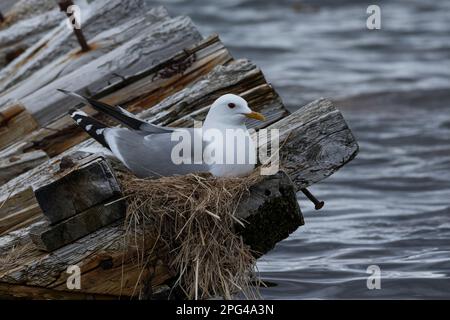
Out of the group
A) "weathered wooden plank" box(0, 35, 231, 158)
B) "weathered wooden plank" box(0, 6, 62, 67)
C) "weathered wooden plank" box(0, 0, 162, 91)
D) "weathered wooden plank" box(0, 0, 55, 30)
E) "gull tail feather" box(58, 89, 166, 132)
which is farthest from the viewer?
"weathered wooden plank" box(0, 0, 55, 30)

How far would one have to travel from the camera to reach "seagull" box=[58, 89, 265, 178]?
193 inches

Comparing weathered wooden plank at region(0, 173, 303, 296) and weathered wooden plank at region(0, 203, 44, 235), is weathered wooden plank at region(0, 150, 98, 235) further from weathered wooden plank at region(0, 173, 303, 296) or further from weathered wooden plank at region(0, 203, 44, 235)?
weathered wooden plank at region(0, 173, 303, 296)

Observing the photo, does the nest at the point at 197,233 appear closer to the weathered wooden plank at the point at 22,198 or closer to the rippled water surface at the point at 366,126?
the weathered wooden plank at the point at 22,198

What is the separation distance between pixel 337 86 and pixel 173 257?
27.0 ft

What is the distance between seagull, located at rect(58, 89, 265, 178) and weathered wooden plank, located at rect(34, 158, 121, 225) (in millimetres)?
508

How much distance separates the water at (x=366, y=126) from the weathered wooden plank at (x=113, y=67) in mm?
1685

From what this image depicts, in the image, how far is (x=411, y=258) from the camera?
6949 millimetres

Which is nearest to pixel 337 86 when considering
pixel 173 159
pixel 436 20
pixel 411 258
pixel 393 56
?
pixel 393 56

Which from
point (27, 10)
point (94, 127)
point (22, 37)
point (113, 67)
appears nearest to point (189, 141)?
point (94, 127)

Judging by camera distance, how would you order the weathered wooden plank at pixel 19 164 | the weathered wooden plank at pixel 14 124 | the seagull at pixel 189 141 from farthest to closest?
the weathered wooden plank at pixel 14 124 < the weathered wooden plank at pixel 19 164 < the seagull at pixel 189 141

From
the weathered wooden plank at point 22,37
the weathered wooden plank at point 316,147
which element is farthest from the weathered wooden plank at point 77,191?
the weathered wooden plank at point 22,37

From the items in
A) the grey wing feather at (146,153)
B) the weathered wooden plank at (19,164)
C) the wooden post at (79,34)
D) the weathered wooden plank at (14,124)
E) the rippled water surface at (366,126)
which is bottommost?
the rippled water surface at (366,126)

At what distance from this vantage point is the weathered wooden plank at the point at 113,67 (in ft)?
20.1

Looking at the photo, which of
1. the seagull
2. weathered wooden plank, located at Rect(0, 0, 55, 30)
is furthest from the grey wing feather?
weathered wooden plank, located at Rect(0, 0, 55, 30)
